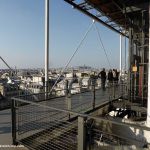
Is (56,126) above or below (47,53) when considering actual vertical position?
below

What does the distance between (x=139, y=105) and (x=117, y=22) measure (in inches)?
223

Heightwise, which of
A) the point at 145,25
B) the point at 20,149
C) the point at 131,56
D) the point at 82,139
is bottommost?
the point at 20,149

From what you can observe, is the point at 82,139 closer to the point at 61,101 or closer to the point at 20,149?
the point at 20,149

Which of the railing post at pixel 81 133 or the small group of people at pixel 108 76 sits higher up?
the small group of people at pixel 108 76

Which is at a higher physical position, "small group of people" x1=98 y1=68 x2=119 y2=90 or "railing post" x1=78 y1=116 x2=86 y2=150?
"small group of people" x1=98 y1=68 x2=119 y2=90

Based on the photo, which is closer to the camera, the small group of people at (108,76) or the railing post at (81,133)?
the railing post at (81,133)

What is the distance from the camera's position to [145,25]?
11.1 metres

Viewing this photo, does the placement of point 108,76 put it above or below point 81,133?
above

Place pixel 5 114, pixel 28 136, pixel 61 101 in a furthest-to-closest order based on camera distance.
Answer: pixel 61 101, pixel 5 114, pixel 28 136

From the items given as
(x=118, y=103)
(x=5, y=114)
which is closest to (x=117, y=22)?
(x=118, y=103)

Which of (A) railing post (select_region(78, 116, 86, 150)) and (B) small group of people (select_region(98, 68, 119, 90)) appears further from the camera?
(B) small group of people (select_region(98, 68, 119, 90))

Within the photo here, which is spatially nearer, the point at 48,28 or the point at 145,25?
the point at 145,25

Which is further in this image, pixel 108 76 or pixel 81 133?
pixel 108 76

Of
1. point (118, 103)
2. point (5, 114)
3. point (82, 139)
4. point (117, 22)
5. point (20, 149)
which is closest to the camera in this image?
point (82, 139)
